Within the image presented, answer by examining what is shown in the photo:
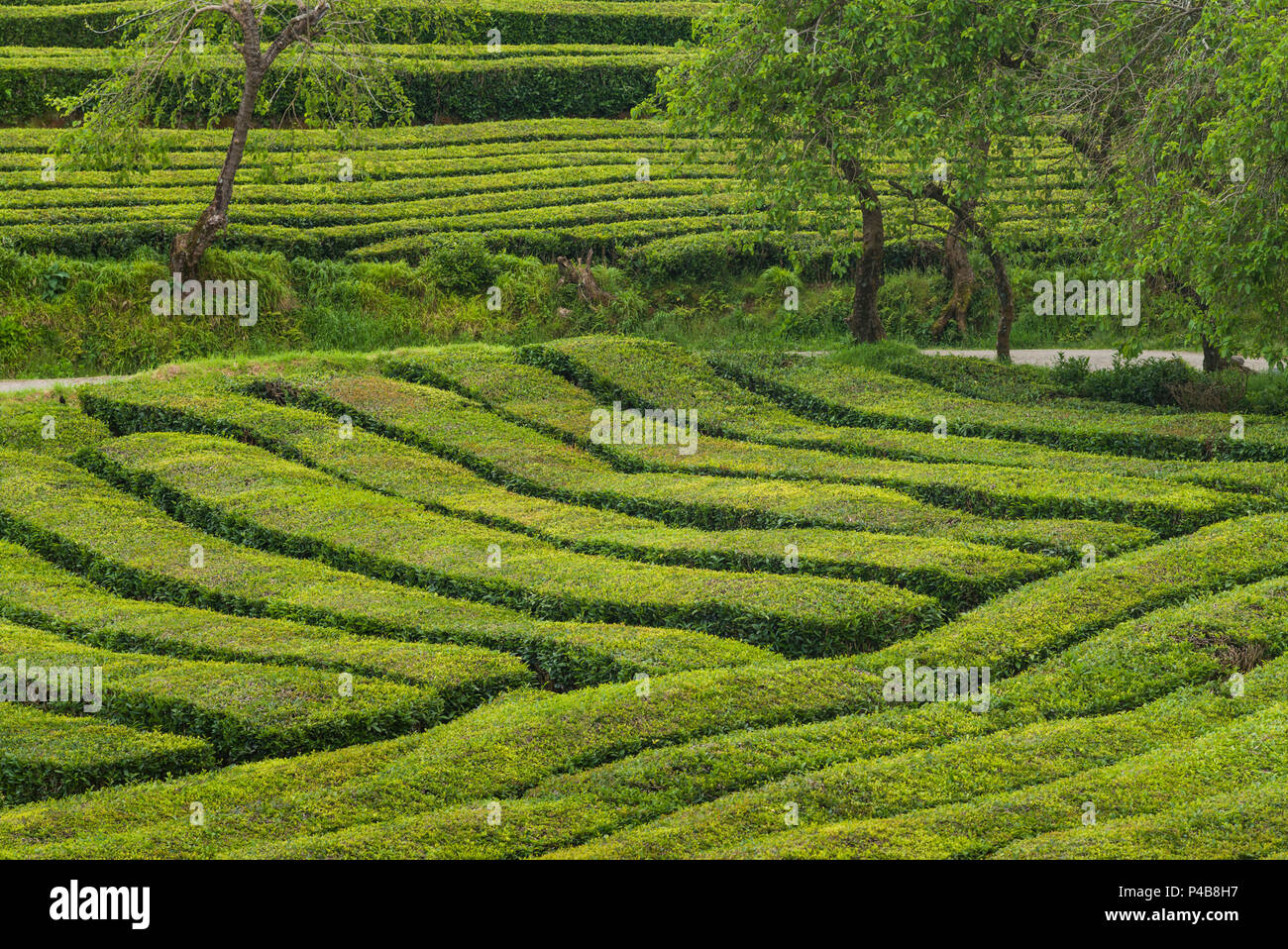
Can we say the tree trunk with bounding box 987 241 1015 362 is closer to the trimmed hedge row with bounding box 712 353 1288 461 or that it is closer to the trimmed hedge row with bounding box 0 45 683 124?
the trimmed hedge row with bounding box 712 353 1288 461

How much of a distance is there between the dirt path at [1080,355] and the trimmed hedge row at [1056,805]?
1662 centimetres

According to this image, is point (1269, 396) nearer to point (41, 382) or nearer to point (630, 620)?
point (630, 620)

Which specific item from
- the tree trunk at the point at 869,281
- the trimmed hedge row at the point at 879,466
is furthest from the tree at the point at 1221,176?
the tree trunk at the point at 869,281

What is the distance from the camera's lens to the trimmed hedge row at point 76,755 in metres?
11.3

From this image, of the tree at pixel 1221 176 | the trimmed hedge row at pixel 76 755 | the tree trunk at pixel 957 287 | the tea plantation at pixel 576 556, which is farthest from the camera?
the tree trunk at pixel 957 287

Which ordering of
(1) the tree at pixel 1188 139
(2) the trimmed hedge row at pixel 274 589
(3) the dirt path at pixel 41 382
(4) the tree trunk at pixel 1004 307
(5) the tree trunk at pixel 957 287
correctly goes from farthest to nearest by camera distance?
1. (5) the tree trunk at pixel 957 287
2. (4) the tree trunk at pixel 1004 307
3. (3) the dirt path at pixel 41 382
4. (1) the tree at pixel 1188 139
5. (2) the trimmed hedge row at pixel 274 589

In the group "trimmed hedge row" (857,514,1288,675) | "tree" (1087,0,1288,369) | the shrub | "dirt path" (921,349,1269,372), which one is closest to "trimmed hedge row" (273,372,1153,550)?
"trimmed hedge row" (857,514,1288,675)

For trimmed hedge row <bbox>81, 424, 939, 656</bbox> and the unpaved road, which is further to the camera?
the unpaved road

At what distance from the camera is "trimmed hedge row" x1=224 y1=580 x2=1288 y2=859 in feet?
31.8

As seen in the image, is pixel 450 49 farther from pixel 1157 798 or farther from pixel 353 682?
pixel 1157 798

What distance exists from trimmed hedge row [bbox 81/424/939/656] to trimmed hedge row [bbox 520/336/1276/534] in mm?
3749

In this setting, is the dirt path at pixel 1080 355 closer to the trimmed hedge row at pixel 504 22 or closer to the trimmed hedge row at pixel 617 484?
the trimmed hedge row at pixel 617 484

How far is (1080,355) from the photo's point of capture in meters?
28.4

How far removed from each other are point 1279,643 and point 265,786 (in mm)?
9017
